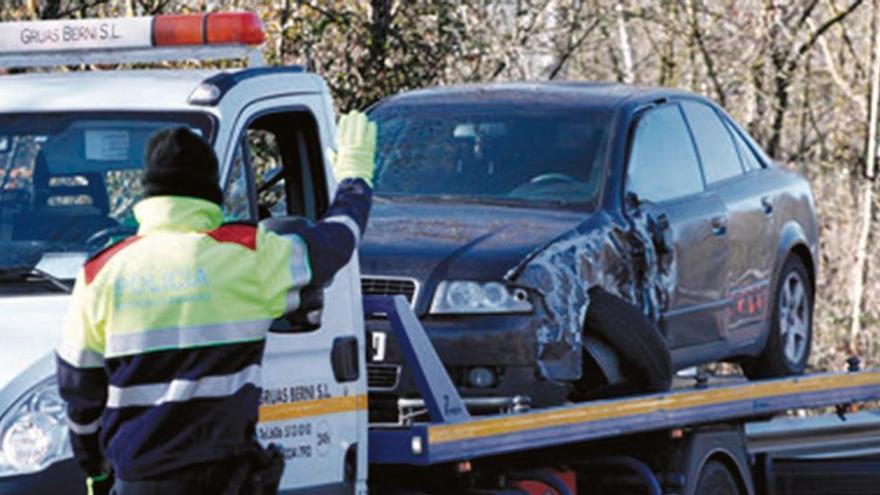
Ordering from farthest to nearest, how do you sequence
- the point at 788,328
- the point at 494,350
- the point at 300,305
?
1. the point at 788,328
2. the point at 494,350
3. the point at 300,305

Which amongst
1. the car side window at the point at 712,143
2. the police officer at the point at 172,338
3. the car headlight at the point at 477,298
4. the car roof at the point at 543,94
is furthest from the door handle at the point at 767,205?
the police officer at the point at 172,338

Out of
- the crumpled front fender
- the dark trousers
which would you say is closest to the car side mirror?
the dark trousers

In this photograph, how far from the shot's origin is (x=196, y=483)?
17.3 ft

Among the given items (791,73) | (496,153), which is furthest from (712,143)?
(791,73)

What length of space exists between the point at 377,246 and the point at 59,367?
3164 millimetres

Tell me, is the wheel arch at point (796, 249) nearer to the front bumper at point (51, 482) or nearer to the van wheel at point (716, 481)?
the van wheel at point (716, 481)

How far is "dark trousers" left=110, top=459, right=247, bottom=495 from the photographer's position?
5.22m

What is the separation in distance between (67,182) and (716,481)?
3997 mm

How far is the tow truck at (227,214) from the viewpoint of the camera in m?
5.68

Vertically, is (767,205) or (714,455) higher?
(767,205)

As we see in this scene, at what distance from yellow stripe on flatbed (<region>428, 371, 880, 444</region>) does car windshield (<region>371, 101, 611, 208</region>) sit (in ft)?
3.28

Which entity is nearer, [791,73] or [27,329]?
[27,329]

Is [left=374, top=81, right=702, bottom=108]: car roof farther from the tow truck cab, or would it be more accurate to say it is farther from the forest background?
the forest background

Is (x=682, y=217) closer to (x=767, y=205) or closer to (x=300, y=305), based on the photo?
(x=767, y=205)
